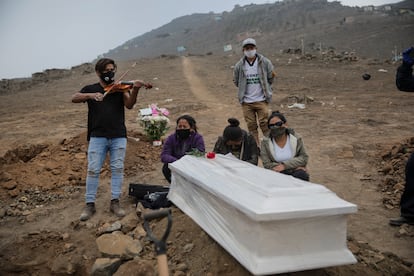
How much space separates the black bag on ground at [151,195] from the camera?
3.93 meters

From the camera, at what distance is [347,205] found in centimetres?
232

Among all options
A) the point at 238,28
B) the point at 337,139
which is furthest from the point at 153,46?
the point at 337,139

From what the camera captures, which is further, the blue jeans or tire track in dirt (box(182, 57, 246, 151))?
tire track in dirt (box(182, 57, 246, 151))

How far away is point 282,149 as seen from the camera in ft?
12.8

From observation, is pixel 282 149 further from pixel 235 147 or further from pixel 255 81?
pixel 255 81

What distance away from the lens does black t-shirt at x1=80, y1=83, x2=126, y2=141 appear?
3836 millimetres

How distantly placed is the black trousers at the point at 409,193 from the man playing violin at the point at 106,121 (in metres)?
2.69

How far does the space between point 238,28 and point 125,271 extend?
2580 inches

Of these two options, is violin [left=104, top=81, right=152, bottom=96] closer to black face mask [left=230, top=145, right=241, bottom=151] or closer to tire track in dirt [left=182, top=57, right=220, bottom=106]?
black face mask [left=230, top=145, right=241, bottom=151]

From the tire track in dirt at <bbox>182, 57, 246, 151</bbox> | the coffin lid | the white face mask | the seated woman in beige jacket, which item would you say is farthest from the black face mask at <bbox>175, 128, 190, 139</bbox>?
the tire track in dirt at <bbox>182, 57, 246, 151</bbox>

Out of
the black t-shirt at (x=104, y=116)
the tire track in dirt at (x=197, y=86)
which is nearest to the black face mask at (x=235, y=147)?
the black t-shirt at (x=104, y=116)

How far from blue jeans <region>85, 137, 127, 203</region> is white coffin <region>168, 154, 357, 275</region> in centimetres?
157

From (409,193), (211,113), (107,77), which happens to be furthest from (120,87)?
(211,113)

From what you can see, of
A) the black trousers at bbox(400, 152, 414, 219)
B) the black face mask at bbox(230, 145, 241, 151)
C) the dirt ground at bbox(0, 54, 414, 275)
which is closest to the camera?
the dirt ground at bbox(0, 54, 414, 275)
